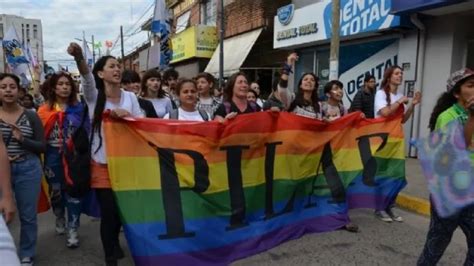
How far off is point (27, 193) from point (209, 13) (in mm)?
21436

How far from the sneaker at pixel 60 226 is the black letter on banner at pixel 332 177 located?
281 centimetres

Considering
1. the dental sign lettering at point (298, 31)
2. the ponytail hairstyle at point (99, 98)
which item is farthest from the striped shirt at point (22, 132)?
the dental sign lettering at point (298, 31)

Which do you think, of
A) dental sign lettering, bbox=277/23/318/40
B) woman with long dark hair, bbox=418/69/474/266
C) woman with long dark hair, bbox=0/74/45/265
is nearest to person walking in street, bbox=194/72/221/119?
woman with long dark hair, bbox=0/74/45/265

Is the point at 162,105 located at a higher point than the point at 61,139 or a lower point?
higher

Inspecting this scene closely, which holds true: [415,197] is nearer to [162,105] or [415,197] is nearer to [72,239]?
[162,105]

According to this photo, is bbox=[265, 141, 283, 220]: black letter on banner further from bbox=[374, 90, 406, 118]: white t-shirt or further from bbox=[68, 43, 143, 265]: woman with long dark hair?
bbox=[374, 90, 406, 118]: white t-shirt

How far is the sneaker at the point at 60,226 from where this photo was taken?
4852 mm

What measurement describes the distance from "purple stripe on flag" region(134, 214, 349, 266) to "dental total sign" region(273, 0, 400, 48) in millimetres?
5796

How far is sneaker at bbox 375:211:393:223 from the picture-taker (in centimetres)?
525

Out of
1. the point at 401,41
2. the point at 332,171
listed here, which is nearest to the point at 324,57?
the point at 401,41

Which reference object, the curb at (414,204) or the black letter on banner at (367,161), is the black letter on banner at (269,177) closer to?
the black letter on banner at (367,161)

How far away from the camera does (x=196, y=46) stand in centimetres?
2111

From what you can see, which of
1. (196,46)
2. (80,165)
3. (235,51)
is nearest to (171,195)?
(80,165)

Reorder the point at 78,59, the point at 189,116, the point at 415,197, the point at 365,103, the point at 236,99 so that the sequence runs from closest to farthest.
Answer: the point at 78,59
the point at 189,116
the point at 236,99
the point at 415,197
the point at 365,103
